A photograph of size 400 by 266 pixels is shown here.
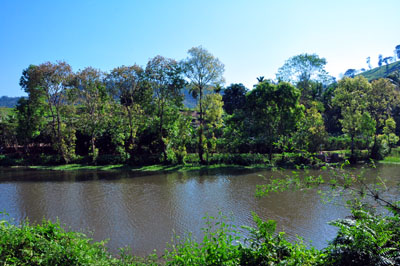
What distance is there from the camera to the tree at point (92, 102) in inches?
975

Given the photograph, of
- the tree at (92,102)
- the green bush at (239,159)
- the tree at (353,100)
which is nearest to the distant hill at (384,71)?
the tree at (353,100)

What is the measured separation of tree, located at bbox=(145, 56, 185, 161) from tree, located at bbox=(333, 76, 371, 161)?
13.5m

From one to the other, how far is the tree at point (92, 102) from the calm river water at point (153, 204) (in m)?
6.08

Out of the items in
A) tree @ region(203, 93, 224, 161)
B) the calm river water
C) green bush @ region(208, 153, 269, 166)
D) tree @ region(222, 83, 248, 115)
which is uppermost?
tree @ region(222, 83, 248, 115)

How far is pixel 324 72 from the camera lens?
41.5m

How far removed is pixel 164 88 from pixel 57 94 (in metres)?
9.27

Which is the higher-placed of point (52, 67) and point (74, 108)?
point (52, 67)

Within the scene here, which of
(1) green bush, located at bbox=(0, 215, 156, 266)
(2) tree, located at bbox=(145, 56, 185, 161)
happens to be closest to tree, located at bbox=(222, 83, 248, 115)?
(2) tree, located at bbox=(145, 56, 185, 161)

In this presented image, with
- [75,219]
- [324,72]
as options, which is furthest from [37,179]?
[324,72]

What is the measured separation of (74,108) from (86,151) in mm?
4315

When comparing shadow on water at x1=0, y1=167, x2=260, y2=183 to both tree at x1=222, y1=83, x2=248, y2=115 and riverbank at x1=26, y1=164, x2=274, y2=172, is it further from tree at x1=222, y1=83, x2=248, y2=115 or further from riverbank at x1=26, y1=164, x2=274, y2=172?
tree at x1=222, y1=83, x2=248, y2=115

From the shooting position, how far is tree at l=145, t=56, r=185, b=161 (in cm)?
2402

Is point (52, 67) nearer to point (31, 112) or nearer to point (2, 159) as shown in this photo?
point (31, 112)

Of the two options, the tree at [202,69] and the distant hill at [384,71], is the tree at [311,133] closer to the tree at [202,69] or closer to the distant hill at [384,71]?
the tree at [202,69]
